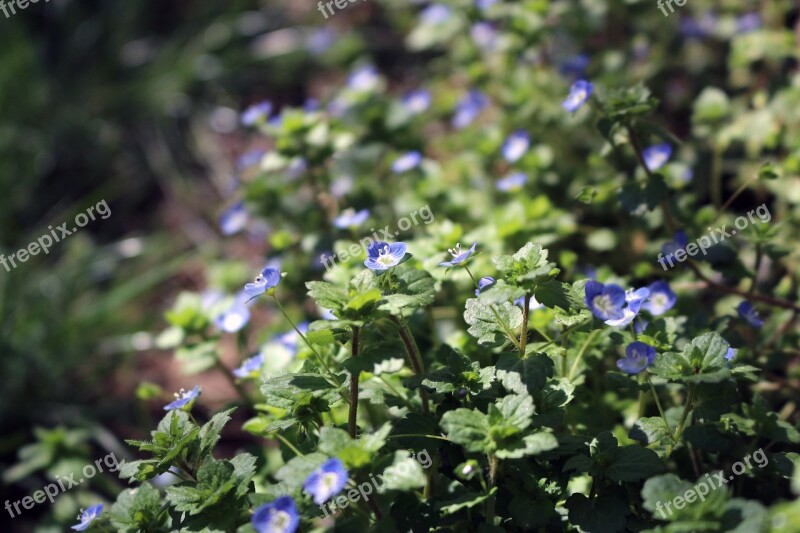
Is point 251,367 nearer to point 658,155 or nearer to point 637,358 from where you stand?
point 637,358

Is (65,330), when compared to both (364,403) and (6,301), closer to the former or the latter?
(6,301)

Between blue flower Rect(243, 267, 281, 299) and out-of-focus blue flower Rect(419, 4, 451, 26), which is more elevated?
out-of-focus blue flower Rect(419, 4, 451, 26)

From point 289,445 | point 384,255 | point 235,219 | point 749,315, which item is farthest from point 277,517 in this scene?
point 235,219

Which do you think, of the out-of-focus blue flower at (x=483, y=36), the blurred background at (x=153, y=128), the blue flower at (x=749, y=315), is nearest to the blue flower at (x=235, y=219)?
the blurred background at (x=153, y=128)

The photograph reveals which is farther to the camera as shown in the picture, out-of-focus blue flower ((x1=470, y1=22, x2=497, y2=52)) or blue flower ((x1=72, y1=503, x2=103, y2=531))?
out-of-focus blue flower ((x1=470, y1=22, x2=497, y2=52))

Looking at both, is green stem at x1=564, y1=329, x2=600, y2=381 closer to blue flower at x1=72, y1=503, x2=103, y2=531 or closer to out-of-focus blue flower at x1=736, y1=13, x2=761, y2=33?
blue flower at x1=72, y1=503, x2=103, y2=531

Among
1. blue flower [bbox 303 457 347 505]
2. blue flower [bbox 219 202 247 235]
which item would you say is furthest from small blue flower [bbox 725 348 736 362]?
blue flower [bbox 219 202 247 235]
